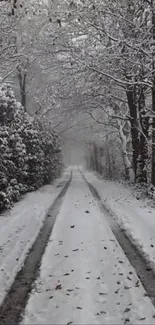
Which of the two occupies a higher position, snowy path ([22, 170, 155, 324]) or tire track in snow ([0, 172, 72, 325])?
snowy path ([22, 170, 155, 324])

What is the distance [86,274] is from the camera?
696cm

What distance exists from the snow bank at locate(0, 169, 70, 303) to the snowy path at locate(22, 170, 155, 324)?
0.55 m

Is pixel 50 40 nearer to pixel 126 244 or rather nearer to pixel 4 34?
pixel 4 34

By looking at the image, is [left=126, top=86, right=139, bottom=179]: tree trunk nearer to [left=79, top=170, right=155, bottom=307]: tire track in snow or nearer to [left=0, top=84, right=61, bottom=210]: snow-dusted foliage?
[left=0, top=84, right=61, bottom=210]: snow-dusted foliage

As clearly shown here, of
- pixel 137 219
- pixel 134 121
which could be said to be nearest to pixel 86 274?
pixel 137 219

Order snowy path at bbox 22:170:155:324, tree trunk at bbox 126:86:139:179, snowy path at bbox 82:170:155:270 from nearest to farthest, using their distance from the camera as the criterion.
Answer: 1. snowy path at bbox 22:170:155:324
2. snowy path at bbox 82:170:155:270
3. tree trunk at bbox 126:86:139:179

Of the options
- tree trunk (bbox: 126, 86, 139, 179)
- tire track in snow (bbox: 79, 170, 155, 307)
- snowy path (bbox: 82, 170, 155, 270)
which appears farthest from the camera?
tree trunk (bbox: 126, 86, 139, 179)

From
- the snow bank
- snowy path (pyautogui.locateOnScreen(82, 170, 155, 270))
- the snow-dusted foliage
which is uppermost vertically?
the snow-dusted foliage

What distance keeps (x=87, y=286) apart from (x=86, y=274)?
2.03 ft

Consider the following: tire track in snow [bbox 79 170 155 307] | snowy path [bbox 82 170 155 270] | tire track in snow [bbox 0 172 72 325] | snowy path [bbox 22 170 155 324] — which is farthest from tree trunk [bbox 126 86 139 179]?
tire track in snow [bbox 0 172 72 325]

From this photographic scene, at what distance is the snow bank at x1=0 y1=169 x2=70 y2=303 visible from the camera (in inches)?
290

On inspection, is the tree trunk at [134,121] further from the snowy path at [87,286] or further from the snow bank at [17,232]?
the snowy path at [87,286]

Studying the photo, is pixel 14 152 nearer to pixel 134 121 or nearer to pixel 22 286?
pixel 134 121

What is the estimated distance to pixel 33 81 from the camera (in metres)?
32.3
